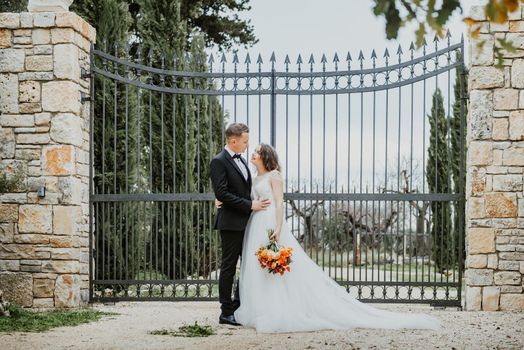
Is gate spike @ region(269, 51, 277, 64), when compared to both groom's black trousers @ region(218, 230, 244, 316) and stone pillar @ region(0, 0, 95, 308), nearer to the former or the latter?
stone pillar @ region(0, 0, 95, 308)

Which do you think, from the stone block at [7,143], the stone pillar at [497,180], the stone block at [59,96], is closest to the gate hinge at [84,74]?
the stone block at [59,96]

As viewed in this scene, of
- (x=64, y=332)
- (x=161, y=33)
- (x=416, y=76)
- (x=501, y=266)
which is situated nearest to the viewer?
(x=64, y=332)

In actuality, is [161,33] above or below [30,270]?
above

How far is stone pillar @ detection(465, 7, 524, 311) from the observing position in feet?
24.0

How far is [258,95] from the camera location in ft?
26.2

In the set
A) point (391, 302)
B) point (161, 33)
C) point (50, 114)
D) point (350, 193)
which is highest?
point (161, 33)

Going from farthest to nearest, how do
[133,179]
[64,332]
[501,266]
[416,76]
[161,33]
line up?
[161,33]
[133,179]
[416,76]
[501,266]
[64,332]

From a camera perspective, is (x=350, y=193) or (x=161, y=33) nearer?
(x=350, y=193)

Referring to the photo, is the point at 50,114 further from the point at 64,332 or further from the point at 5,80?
the point at 64,332

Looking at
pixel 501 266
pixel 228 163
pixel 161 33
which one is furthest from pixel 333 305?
pixel 161 33

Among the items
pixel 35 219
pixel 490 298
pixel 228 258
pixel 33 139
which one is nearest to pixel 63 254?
pixel 35 219

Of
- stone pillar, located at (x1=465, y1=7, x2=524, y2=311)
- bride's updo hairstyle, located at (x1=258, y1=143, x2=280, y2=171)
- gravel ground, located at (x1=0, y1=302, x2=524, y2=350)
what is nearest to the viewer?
gravel ground, located at (x1=0, y1=302, x2=524, y2=350)

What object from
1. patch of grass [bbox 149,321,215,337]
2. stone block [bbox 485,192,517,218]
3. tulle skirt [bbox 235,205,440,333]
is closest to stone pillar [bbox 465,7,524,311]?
stone block [bbox 485,192,517,218]

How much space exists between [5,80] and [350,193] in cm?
368
